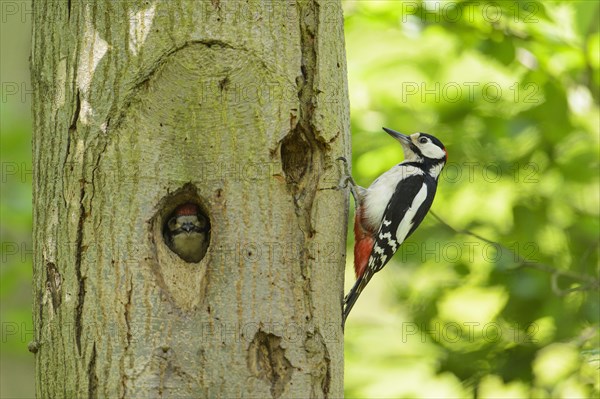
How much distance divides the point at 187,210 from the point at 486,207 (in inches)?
109

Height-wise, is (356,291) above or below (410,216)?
below

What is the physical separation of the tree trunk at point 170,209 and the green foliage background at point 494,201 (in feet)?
6.28

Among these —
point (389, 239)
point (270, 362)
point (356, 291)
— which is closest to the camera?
point (270, 362)

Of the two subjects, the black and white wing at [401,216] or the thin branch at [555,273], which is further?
the black and white wing at [401,216]

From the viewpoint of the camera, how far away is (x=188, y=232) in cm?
375

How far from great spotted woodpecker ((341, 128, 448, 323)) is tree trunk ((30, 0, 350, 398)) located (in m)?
1.48

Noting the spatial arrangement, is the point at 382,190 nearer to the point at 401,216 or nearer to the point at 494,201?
the point at 401,216

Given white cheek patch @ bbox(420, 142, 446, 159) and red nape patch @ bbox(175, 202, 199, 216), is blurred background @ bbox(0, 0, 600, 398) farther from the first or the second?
red nape patch @ bbox(175, 202, 199, 216)

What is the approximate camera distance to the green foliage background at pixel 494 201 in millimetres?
4840

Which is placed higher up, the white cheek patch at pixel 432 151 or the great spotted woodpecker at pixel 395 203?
the white cheek patch at pixel 432 151

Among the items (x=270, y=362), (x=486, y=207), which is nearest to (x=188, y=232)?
(x=270, y=362)

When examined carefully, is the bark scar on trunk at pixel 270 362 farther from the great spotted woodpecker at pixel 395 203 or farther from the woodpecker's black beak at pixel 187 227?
the great spotted woodpecker at pixel 395 203

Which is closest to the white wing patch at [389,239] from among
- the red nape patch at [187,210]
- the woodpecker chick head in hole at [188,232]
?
the woodpecker chick head in hole at [188,232]

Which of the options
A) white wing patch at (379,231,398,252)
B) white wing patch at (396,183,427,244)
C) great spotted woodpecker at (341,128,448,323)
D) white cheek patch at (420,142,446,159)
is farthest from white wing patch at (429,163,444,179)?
white wing patch at (379,231,398,252)
